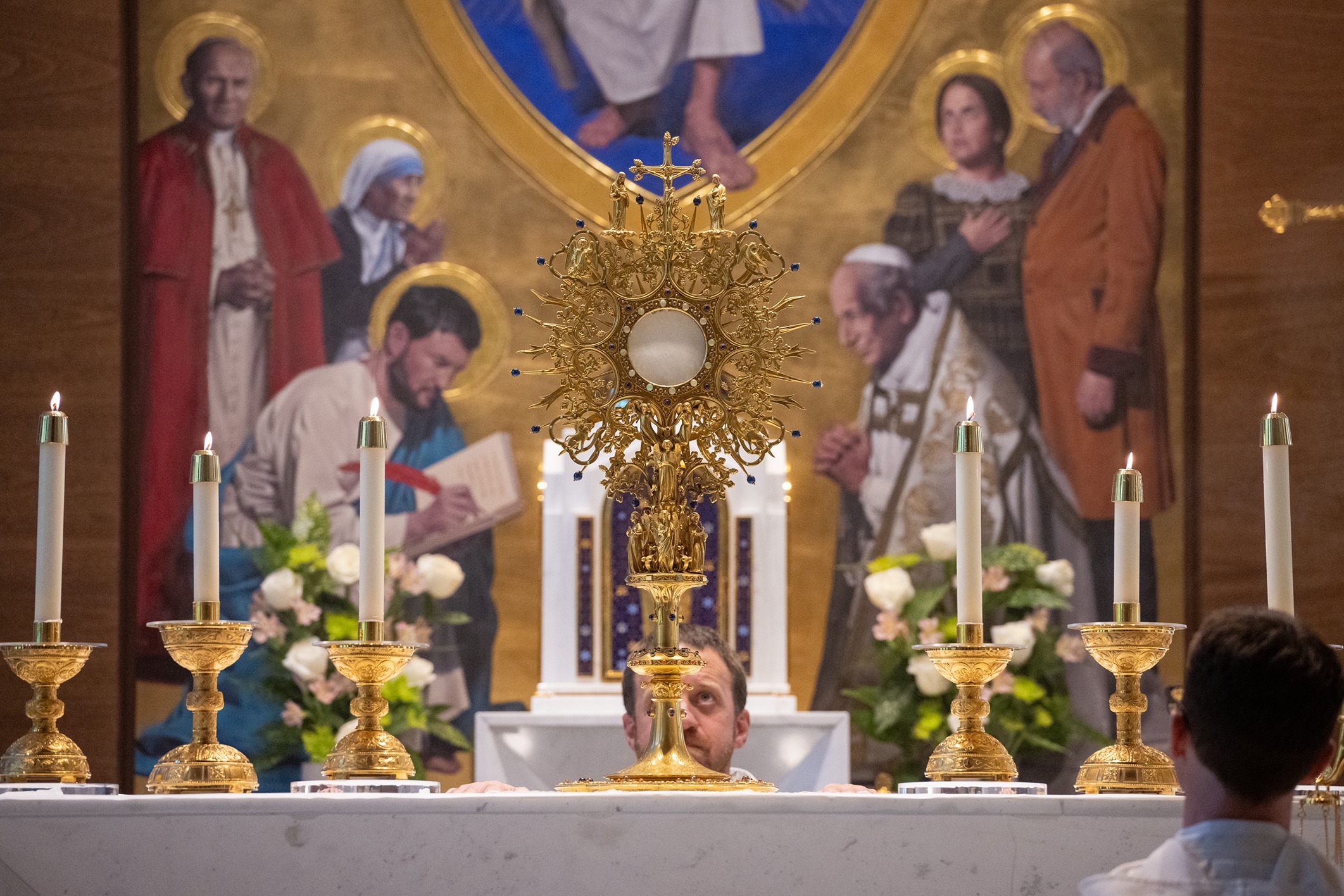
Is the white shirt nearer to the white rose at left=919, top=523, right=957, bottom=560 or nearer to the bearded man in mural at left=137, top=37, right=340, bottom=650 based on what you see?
the white rose at left=919, top=523, right=957, bottom=560

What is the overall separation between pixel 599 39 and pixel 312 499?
186 cm

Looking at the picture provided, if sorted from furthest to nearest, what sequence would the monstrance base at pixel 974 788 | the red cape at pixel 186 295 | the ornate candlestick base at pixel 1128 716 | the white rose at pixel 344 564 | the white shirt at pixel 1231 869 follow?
the red cape at pixel 186 295
the white rose at pixel 344 564
the ornate candlestick base at pixel 1128 716
the monstrance base at pixel 974 788
the white shirt at pixel 1231 869

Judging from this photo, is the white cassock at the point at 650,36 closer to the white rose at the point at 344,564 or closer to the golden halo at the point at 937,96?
the golden halo at the point at 937,96

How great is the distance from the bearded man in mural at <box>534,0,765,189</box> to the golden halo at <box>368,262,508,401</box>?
24.7 inches

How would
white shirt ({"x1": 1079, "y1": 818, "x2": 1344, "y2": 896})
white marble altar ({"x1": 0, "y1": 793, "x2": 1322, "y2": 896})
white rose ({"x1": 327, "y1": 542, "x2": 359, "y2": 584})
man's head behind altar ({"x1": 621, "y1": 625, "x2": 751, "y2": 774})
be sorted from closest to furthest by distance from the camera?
white shirt ({"x1": 1079, "y1": 818, "x2": 1344, "y2": 896})
white marble altar ({"x1": 0, "y1": 793, "x2": 1322, "y2": 896})
man's head behind altar ({"x1": 621, "y1": 625, "x2": 751, "y2": 774})
white rose ({"x1": 327, "y1": 542, "x2": 359, "y2": 584})

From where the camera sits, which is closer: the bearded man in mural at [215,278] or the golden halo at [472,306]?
the bearded man in mural at [215,278]

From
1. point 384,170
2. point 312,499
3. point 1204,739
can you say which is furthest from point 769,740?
point 1204,739

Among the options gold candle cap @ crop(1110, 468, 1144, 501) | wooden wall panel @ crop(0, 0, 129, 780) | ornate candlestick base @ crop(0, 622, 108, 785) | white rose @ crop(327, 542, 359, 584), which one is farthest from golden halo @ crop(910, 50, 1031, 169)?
ornate candlestick base @ crop(0, 622, 108, 785)

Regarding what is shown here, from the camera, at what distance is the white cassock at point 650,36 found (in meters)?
5.95

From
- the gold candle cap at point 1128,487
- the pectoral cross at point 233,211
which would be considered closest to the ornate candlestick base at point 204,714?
the gold candle cap at point 1128,487

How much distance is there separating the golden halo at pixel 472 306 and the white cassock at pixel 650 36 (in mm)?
795

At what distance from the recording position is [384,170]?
589 centimetres

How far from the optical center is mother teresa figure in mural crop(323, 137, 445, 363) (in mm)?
5816

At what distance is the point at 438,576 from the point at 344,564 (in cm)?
38
